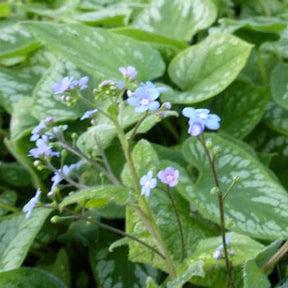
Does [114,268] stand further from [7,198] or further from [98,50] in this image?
[98,50]

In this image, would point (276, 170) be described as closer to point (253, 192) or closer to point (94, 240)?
point (253, 192)

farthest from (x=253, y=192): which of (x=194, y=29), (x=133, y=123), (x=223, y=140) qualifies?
(x=194, y=29)

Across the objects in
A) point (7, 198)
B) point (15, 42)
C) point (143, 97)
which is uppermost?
point (143, 97)

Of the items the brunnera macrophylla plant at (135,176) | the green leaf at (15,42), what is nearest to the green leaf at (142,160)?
the brunnera macrophylla plant at (135,176)

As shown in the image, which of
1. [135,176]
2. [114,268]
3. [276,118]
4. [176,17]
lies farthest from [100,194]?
[176,17]

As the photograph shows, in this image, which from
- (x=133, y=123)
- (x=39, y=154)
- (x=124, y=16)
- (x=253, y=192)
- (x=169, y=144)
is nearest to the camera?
(x=39, y=154)

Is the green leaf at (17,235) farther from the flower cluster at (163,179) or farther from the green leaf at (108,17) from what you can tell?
the green leaf at (108,17)

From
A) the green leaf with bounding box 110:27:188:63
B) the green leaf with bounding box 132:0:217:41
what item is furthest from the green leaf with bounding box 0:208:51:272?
the green leaf with bounding box 132:0:217:41
